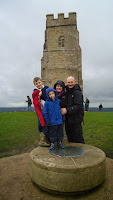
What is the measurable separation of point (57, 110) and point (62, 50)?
18932 mm

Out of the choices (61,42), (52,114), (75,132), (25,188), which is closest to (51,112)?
(52,114)

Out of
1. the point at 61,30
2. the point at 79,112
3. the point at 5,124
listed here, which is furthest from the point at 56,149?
the point at 61,30

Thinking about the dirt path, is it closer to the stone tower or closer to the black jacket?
the black jacket

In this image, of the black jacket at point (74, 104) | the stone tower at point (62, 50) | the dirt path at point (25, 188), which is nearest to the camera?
the dirt path at point (25, 188)

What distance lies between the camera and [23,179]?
134 inches

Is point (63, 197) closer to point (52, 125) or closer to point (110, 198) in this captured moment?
point (110, 198)

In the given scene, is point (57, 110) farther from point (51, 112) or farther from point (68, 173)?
point (68, 173)

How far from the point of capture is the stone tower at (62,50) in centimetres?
2067

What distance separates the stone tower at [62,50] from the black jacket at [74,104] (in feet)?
54.5

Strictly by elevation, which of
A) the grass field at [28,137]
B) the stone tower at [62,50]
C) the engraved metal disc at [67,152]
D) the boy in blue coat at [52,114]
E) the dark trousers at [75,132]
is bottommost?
the grass field at [28,137]

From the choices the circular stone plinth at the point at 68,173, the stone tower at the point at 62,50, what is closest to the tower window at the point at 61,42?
the stone tower at the point at 62,50

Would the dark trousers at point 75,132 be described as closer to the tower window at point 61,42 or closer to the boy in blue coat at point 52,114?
the boy in blue coat at point 52,114

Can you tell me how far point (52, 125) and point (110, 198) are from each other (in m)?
1.96

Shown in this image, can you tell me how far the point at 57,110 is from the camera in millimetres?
3645
